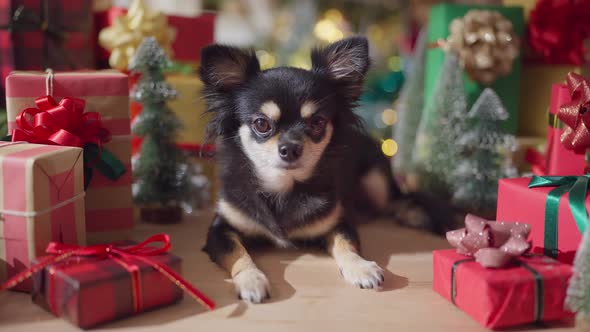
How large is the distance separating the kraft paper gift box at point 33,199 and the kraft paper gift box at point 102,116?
0.25m

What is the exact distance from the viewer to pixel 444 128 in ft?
7.32

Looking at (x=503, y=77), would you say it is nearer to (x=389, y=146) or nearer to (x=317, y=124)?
(x=389, y=146)

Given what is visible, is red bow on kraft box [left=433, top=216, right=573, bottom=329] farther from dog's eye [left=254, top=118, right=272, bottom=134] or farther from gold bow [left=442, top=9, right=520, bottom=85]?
gold bow [left=442, top=9, right=520, bottom=85]

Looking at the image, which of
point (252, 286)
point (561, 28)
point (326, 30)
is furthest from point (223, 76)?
point (326, 30)

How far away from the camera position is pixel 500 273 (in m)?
1.25

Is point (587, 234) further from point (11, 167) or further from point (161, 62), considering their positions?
point (161, 62)

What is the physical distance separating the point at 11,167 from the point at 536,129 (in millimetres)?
2204

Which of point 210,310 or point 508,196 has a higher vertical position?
point 508,196

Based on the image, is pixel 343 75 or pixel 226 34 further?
pixel 226 34

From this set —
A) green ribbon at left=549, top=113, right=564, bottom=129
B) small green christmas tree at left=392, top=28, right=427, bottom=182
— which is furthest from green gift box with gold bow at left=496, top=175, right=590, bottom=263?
small green christmas tree at left=392, top=28, right=427, bottom=182

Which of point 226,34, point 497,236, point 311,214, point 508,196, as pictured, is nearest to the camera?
point 497,236

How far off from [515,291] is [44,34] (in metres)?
2.09

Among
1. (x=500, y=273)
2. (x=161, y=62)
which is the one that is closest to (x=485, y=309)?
(x=500, y=273)

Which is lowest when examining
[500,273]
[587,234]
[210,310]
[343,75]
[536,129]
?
[210,310]
